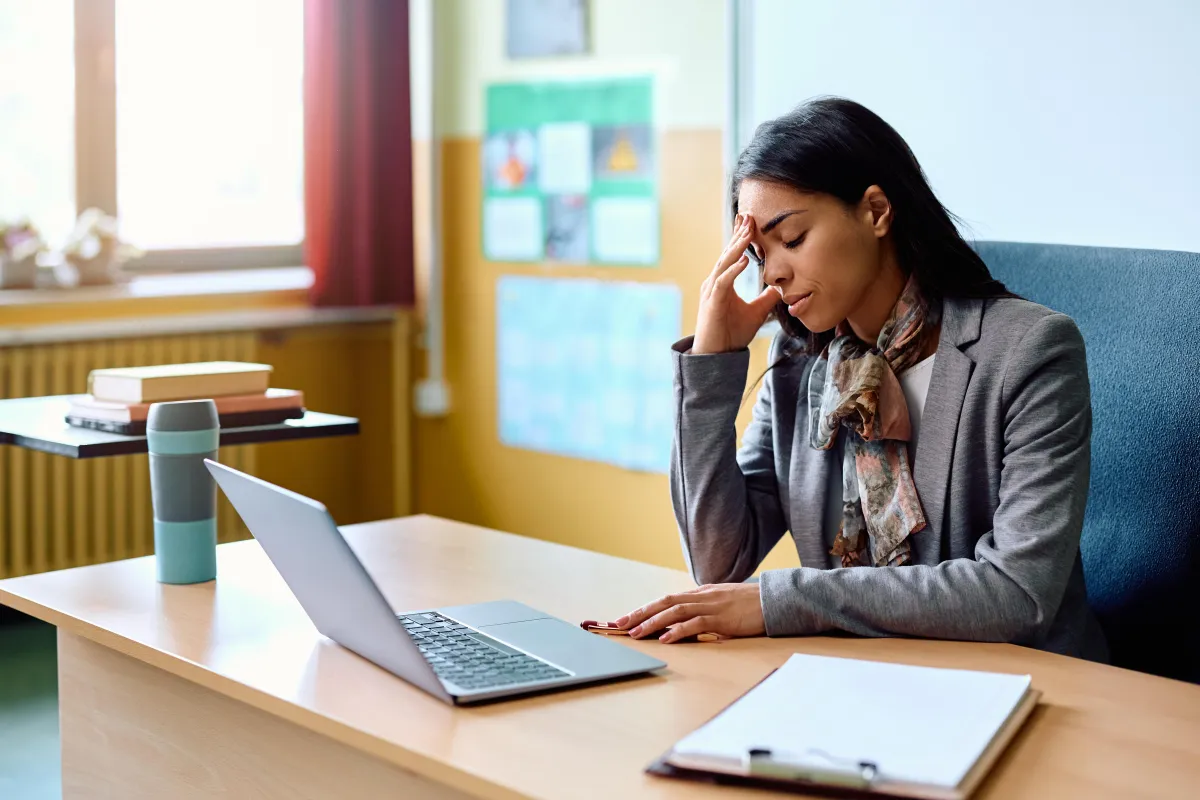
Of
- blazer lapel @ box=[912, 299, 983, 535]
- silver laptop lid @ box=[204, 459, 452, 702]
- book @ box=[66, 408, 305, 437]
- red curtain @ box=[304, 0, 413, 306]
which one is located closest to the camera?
silver laptop lid @ box=[204, 459, 452, 702]

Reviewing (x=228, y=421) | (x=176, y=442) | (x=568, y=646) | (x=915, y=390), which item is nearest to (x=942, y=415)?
(x=915, y=390)

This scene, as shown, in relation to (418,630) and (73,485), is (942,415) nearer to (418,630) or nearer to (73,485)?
(418,630)

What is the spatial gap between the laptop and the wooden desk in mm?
21

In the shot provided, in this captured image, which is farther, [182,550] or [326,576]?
[182,550]

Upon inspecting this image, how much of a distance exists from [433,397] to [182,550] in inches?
99.5

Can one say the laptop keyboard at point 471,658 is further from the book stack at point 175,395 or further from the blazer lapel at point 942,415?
the book stack at point 175,395

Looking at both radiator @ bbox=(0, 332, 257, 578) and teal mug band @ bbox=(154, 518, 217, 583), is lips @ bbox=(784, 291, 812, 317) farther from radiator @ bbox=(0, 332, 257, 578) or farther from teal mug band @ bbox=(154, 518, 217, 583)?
radiator @ bbox=(0, 332, 257, 578)

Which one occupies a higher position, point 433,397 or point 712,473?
point 712,473

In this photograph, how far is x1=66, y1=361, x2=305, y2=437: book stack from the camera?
6.35 feet

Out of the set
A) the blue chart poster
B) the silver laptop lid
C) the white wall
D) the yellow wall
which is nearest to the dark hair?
the silver laptop lid

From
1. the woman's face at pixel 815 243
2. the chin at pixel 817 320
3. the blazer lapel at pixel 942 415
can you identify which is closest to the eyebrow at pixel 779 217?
the woman's face at pixel 815 243

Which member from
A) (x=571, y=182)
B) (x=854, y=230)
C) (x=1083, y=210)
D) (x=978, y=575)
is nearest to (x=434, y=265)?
(x=571, y=182)

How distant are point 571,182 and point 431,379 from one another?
83 cm

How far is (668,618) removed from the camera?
55.3 inches
